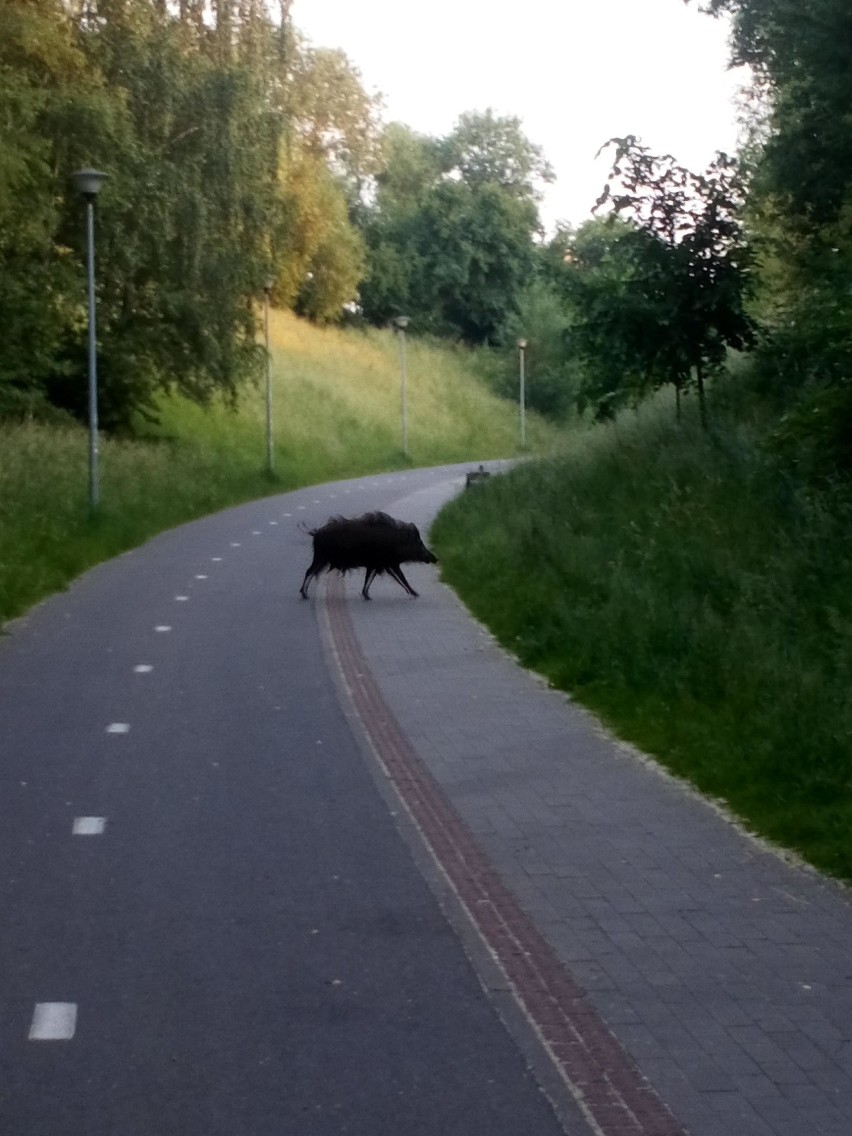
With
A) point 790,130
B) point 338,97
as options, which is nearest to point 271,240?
point 790,130

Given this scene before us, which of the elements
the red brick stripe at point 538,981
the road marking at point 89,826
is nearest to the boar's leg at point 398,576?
the red brick stripe at point 538,981

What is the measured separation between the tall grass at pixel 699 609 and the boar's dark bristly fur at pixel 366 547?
3.02ft

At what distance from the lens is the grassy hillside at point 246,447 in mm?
23656

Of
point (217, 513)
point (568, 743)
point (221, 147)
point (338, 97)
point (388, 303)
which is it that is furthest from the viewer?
point (388, 303)

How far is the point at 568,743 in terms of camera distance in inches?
443

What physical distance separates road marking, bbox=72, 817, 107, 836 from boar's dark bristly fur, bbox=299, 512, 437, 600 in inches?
402

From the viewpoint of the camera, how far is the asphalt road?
531 cm

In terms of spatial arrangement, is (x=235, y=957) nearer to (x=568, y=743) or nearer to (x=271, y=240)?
(x=568, y=743)

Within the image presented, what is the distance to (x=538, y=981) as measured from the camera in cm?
646

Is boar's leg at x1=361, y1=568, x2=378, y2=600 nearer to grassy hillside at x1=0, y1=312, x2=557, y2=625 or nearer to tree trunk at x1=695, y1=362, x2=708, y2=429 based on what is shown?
grassy hillside at x1=0, y1=312, x2=557, y2=625

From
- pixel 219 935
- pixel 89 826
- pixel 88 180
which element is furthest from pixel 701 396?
pixel 219 935

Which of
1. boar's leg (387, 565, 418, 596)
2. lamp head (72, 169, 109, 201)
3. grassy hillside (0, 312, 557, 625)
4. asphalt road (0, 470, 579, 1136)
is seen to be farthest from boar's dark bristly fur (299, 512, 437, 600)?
lamp head (72, 169, 109, 201)

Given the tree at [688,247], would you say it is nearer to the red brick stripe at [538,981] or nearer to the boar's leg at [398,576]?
the boar's leg at [398,576]

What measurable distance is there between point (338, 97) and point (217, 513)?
52152 millimetres
